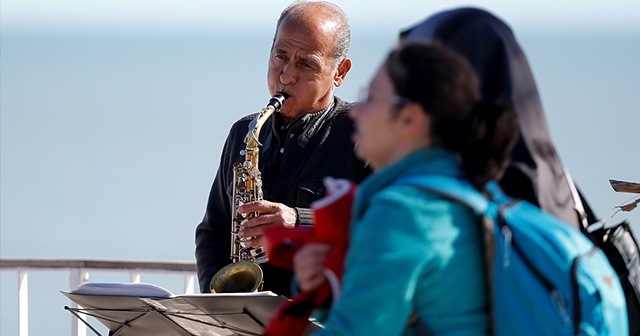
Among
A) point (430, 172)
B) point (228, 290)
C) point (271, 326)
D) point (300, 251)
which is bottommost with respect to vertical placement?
point (228, 290)

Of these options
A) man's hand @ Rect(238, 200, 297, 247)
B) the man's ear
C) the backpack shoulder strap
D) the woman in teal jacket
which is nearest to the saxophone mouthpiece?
the man's ear

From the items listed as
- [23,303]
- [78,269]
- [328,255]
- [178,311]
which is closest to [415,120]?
[328,255]

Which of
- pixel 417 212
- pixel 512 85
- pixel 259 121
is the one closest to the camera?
pixel 417 212

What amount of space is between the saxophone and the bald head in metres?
Result: 0.22

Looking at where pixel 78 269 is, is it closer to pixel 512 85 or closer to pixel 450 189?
pixel 512 85

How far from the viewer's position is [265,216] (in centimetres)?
316

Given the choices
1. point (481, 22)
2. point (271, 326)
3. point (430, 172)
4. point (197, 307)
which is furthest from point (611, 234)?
point (197, 307)

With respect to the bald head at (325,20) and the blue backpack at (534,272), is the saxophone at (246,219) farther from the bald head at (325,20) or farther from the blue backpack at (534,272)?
the blue backpack at (534,272)

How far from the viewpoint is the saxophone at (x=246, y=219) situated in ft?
10.6

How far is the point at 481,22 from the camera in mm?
1935

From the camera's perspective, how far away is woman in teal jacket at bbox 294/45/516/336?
1.53 meters

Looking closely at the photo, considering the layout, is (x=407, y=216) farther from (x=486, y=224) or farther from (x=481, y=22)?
(x=481, y=22)

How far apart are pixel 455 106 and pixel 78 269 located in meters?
3.58

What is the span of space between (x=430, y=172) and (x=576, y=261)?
0.25 m
